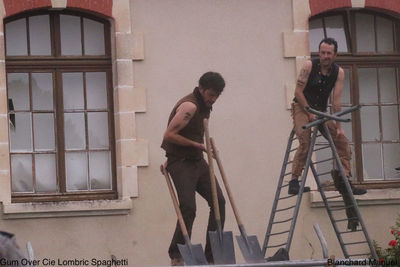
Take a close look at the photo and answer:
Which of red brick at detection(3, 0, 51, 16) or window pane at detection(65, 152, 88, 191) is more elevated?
red brick at detection(3, 0, 51, 16)

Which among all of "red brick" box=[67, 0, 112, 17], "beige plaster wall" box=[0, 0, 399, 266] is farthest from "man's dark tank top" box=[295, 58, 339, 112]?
"red brick" box=[67, 0, 112, 17]

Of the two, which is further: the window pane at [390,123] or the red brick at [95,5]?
the window pane at [390,123]

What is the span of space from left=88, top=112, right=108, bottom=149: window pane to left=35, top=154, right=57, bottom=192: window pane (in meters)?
0.47

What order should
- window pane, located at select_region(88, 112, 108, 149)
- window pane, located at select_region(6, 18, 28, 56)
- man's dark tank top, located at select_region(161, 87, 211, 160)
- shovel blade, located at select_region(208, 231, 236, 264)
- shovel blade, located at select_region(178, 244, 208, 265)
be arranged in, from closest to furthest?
shovel blade, located at select_region(178, 244, 208, 265)
shovel blade, located at select_region(208, 231, 236, 264)
man's dark tank top, located at select_region(161, 87, 211, 160)
window pane, located at select_region(6, 18, 28, 56)
window pane, located at select_region(88, 112, 108, 149)

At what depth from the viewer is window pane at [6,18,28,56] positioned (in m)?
14.2

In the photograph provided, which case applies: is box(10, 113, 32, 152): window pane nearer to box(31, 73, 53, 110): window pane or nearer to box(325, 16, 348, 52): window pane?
box(31, 73, 53, 110): window pane

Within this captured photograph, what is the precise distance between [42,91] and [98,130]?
722 mm

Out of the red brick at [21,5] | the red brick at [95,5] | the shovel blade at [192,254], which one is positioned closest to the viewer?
the shovel blade at [192,254]

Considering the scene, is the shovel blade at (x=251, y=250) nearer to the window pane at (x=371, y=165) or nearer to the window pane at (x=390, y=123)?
the window pane at (x=371, y=165)

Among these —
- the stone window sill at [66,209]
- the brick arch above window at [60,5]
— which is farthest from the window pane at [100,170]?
the brick arch above window at [60,5]

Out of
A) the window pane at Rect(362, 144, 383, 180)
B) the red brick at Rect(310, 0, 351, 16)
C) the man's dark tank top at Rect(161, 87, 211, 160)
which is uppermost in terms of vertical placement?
the red brick at Rect(310, 0, 351, 16)

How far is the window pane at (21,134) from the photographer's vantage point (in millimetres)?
14203

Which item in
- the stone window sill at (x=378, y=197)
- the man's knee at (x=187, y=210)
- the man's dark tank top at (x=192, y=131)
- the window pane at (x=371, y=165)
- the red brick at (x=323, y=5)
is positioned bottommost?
the stone window sill at (x=378, y=197)

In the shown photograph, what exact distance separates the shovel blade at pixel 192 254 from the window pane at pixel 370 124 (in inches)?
165
